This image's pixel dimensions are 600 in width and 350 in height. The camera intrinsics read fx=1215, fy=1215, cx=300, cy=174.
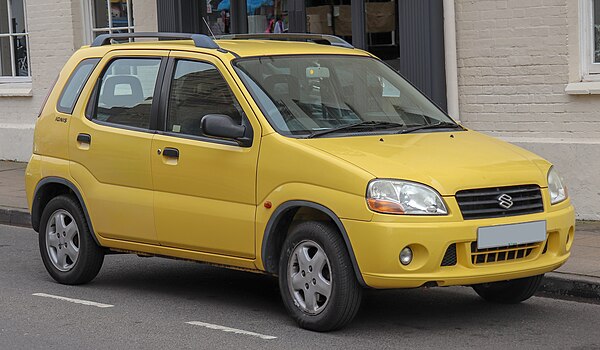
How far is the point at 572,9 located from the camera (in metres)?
11.4

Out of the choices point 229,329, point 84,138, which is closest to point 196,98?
point 84,138

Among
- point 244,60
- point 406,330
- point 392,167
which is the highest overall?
point 244,60

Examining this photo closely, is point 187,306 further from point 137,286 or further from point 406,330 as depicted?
point 406,330

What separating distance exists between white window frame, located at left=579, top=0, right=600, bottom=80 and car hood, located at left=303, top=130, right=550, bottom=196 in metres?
3.99

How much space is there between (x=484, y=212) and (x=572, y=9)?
499cm

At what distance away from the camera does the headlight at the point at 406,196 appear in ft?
22.3

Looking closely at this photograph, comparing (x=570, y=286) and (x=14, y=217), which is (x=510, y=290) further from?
(x=14, y=217)

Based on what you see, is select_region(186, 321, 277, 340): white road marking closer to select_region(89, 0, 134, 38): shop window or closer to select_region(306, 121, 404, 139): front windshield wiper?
select_region(306, 121, 404, 139): front windshield wiper

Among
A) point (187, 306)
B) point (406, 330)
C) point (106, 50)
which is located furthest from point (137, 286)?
point (406, 330)

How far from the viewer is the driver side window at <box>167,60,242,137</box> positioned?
25.7 ft

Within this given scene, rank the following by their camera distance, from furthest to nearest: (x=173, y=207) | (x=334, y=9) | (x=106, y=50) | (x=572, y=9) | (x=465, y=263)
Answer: (x=334, y=9), (x=572, y=9), (x=106, y=50), (x=173, y=207), (x=465, y=263)

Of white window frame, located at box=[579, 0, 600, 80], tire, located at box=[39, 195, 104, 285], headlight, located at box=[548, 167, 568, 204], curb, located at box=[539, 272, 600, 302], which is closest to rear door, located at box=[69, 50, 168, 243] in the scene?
tire, located at box=[39, 195, 104, 285]

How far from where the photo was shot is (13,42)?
18.2 m

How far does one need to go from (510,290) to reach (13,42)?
1206cm
